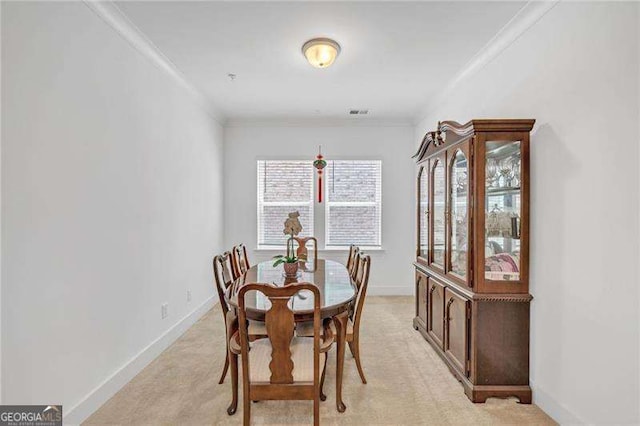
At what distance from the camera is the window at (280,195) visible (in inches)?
202

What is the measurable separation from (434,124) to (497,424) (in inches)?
130

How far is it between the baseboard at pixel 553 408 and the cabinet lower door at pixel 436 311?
2.50ft

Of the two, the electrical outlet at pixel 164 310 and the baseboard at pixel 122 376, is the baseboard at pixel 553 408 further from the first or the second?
the electrical outlet at pixel 164 310

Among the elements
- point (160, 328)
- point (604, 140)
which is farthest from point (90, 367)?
point (604, 140)

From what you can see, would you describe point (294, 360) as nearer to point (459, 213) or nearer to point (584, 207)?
point (459, 213)

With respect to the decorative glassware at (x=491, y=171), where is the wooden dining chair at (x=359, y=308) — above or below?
below

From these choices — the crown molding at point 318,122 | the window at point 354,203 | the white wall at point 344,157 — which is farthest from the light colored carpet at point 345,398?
the crown molding at point 318,122

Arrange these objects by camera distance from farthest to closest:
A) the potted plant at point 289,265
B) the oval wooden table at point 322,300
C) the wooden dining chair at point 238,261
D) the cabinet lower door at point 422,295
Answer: the cabinet lower door at point 422,295
the wooden dining chair at point 238,261
the potted plant at point 289,265
the oval wooden table at point 322,300

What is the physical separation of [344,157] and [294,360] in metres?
3.64

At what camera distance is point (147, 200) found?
2857 mm

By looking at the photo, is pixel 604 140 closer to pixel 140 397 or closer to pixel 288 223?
pixel 288 223

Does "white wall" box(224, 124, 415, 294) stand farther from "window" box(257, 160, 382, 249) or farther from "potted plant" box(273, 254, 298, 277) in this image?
"potted plant" box(273, 254, 298, 277)

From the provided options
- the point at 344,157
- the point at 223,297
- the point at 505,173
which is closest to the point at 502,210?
the point at 505,173

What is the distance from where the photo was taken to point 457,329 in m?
2.56
